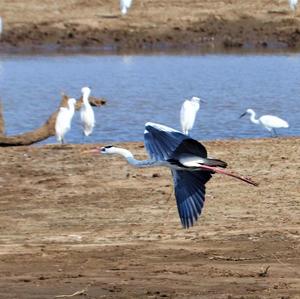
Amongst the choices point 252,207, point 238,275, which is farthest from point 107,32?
point 238,275

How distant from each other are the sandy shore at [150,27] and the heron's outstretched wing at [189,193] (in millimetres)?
21091

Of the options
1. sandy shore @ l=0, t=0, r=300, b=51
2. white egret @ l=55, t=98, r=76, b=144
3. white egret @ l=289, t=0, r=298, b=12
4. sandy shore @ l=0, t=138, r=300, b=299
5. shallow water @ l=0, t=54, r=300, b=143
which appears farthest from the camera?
white egret @ l=289, t=0, r=298, b=12

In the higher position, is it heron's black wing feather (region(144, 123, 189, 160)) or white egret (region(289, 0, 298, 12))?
heron's black wing feather (region(144, 123, 189, 160))

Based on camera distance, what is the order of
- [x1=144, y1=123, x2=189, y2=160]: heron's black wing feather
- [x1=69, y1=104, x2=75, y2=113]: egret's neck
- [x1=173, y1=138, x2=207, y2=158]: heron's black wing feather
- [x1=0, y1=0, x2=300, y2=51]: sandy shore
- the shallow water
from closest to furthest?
[x1=144, y1=123, x2=189, y2=160]: heron's black wing feather → [x1=173, y1=138, x2=207, y2=158]: heron's black wing feather → [x1=69, y1=104, x2=75, y2=113]: egret's neck → the shallow water → [x1=0, y1=0, x2=300, y2=51]: sandy shore

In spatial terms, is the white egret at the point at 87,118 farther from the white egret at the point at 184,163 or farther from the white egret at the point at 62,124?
the white egret at the point at 184,163

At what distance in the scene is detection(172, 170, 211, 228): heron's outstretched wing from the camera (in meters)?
7.75

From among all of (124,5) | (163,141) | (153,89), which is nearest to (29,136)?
(163,141)

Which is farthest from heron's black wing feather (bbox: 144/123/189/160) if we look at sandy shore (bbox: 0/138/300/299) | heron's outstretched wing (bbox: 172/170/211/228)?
sandy shore (bbox: 0/138/300/299)

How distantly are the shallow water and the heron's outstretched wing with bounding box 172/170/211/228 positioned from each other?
7891 millimetres

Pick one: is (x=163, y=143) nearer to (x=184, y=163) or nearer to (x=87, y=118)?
(x=184, y=163)

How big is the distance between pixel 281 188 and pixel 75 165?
2.47 meters

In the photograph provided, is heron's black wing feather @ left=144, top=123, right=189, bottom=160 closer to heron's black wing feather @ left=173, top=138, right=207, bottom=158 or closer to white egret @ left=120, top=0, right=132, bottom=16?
heron's black wing feather @ left=173, top=138, right=207, bottom=158

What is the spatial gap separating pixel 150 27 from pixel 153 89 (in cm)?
783

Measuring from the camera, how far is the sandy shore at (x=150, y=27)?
95.1ft
